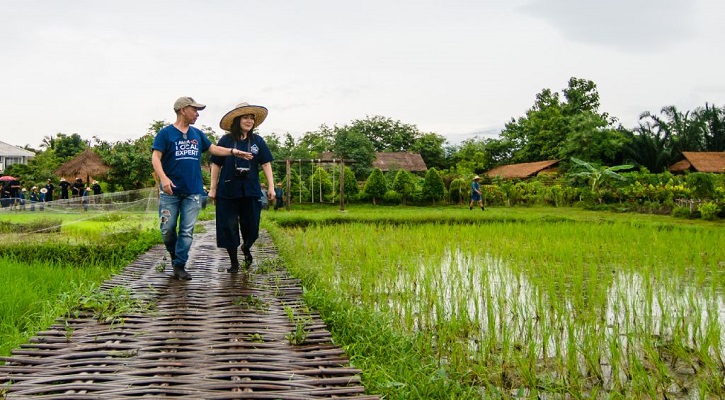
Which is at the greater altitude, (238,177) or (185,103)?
(185,103)

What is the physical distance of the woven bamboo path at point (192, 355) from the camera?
199 cm

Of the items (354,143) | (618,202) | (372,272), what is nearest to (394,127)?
(354,143)

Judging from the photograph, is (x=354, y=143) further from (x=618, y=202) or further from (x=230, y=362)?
(x=230, y=362)

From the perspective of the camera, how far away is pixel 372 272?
5434mm

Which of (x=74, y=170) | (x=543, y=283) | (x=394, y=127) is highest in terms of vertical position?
(x=394, y=127)

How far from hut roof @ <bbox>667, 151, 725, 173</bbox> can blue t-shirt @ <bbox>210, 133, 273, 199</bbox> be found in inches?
1002

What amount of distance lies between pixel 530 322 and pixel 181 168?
262 cm

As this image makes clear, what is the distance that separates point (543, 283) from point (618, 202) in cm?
1627

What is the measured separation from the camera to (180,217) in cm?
412

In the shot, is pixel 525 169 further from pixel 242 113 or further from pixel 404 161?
pixel 242 113

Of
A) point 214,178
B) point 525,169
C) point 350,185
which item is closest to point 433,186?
point 350,185

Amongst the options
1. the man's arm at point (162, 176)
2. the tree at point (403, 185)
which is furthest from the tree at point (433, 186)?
the man's arm at point (162, 176)

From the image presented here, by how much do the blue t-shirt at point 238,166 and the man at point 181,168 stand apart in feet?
0.43

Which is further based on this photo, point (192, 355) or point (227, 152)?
point (227, 152)
